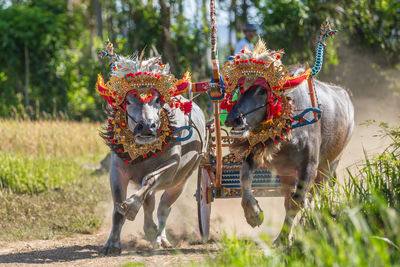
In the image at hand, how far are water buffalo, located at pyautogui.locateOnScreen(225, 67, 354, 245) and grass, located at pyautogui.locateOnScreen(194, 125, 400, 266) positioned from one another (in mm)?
461

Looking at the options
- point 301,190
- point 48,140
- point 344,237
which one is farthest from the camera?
point 48,140

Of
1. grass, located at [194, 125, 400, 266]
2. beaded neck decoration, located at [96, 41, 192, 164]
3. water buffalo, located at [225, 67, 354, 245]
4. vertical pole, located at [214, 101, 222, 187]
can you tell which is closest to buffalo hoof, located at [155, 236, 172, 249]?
vertical pole, located at [214, 101, 222, 187]

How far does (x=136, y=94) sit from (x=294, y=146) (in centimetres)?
154

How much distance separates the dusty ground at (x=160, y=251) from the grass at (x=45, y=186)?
0.30 meters

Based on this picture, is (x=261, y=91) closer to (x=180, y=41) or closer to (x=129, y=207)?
(x=129, y=207)

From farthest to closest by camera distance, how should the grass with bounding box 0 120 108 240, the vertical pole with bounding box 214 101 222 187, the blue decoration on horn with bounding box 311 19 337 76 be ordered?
the grass with bounding box 0 120 108 240 → the blue decoration on horn with bounding box 311 19 337 76 → the vertical pole with bounding box 214 101 222 187

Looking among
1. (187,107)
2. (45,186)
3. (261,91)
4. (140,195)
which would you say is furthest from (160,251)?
(45,186)

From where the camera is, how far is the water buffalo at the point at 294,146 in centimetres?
518

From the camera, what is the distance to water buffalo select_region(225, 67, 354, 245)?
5.18m

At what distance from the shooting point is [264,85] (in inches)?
207

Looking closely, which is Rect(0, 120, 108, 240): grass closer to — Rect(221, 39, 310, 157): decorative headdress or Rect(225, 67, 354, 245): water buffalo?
Rect(225, 67, 354, 245): water buffalo

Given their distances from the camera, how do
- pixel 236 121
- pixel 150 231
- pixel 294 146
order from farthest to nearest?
1. pixel 150 231
2. pixel 294 146
3. pixel 236 121

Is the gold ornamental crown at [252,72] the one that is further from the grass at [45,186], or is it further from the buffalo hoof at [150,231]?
the grass at [45,186]

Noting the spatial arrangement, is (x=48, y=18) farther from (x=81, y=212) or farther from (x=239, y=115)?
(x=239, y=115)
